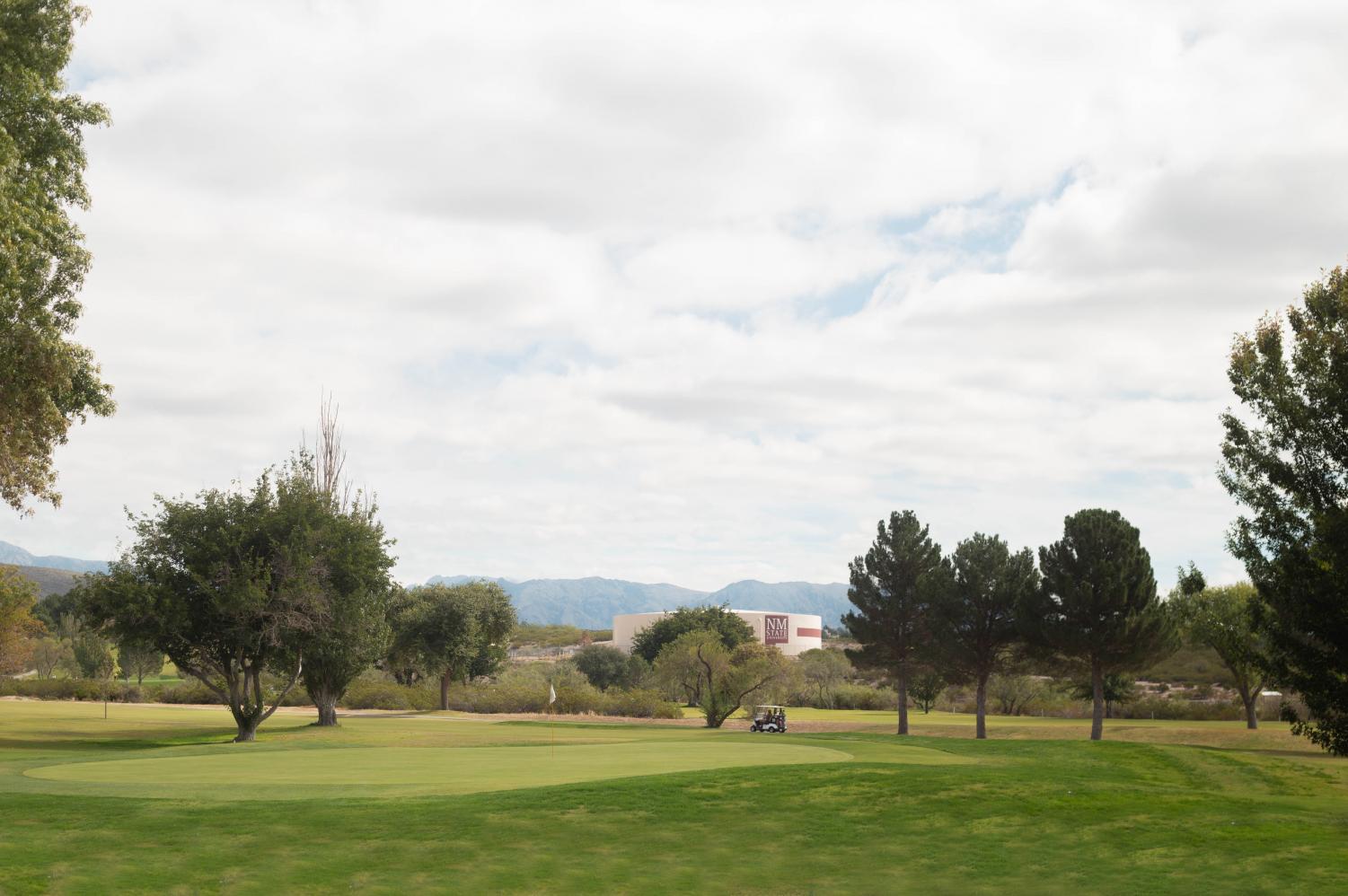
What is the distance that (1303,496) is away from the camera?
77.9 ft

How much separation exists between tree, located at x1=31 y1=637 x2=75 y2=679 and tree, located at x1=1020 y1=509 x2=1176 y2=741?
92.5 m

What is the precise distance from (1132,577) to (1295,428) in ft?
92.3

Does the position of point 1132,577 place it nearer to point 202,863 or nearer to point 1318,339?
point 1318,339

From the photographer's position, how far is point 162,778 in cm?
2405

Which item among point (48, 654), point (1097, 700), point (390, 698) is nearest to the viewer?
point (1097, 700)

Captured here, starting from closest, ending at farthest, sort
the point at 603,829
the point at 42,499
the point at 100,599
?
the point at 603,829, the point at 42,499, the point at 100,599

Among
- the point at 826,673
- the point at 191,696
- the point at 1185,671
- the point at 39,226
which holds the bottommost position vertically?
the point at 191,696

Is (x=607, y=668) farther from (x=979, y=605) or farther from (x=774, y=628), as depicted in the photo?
(x=774, y=628)

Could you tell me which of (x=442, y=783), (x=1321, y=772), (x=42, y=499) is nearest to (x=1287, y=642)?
(x=1321, y=772)

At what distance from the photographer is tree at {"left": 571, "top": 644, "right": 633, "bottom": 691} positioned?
297 ft

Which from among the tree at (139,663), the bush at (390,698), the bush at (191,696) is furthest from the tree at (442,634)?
the tree at (139,663)

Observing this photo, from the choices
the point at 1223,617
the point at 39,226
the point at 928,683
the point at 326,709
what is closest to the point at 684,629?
the point at 928,683

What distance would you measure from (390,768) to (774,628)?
112 m

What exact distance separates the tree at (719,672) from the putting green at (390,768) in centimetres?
2188
